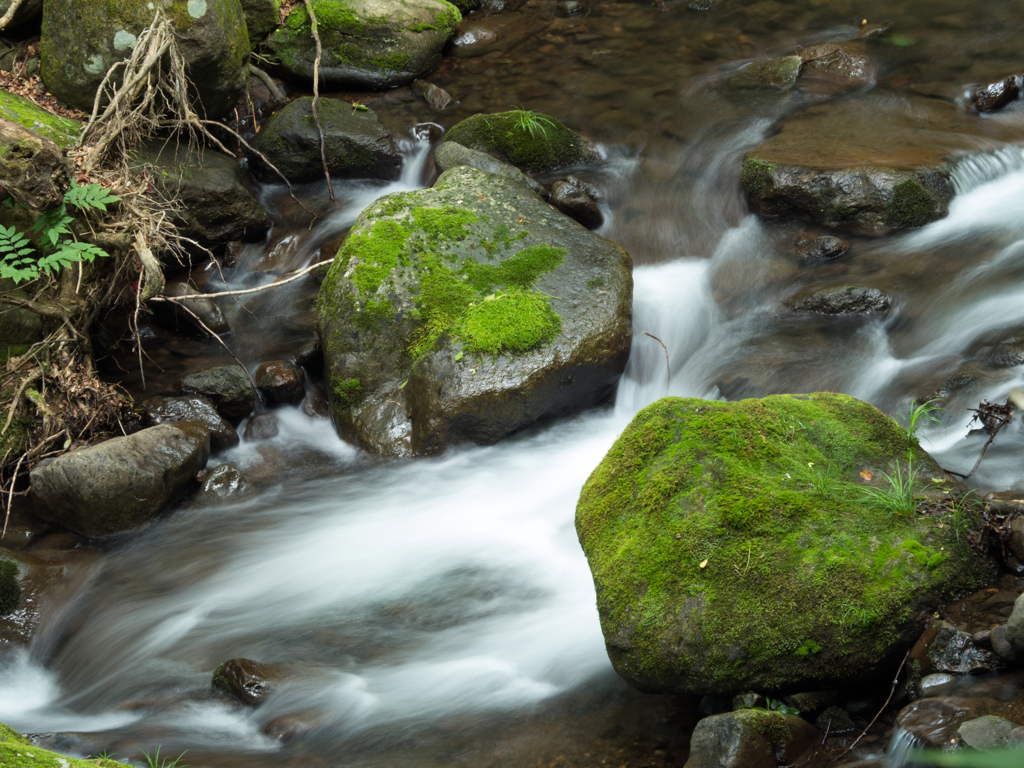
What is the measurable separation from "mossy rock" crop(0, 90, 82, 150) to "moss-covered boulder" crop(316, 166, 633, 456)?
2507 millimetres


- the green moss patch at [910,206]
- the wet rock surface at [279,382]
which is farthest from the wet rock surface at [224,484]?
the green moss patch at [910,206]

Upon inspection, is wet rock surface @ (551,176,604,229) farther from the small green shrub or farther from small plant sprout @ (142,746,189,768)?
small plant sprout @ (142,746,189,768)

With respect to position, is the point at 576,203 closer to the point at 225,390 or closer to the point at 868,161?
the point at 868,161

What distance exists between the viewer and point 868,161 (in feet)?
23.0

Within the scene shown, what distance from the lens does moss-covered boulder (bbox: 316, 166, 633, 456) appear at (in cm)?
551

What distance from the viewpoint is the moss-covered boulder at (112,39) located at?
22.6ft

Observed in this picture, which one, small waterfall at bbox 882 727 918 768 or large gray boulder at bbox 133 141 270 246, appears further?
large gray boulder at bbox 133 141 270 246

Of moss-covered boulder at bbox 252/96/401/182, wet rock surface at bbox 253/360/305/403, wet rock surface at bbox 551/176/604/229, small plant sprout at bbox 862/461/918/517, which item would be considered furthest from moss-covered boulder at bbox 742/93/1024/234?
wet rock surface at bbox 253/360/305/403

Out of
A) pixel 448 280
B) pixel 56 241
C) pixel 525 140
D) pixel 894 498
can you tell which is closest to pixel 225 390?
pixel 56 241

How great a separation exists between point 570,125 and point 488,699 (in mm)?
6902

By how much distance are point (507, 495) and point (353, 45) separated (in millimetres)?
7259

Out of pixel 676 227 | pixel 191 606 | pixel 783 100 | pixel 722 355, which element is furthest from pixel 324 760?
pixel 783 100

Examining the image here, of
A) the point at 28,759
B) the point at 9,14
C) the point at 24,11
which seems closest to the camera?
the point at 28,759

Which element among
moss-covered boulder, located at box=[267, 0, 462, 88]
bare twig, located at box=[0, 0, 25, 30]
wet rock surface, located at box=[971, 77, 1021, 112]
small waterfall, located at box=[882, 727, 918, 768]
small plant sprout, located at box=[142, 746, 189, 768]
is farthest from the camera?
moss-covered boulder, located at box=[267, 0, 462, 88]
